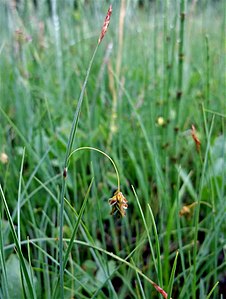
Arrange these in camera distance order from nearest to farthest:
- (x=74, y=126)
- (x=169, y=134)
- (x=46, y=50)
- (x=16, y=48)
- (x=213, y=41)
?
1. (x=74, y=126)
2. (x=169, y=134)
3. (x=16, y=48)
4. (x=46, y=50)
5. (x=213, y=41)

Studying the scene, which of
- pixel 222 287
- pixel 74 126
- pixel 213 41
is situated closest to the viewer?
pixel 74 126

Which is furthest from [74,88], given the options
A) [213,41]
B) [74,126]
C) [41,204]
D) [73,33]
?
[213,41]

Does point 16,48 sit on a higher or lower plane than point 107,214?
higher

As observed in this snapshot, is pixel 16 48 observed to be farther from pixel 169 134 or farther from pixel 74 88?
pixel 169 134

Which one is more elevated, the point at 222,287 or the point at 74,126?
the point at 74,126

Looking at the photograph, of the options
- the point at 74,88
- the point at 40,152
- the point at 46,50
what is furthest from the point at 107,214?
the point at 46,50

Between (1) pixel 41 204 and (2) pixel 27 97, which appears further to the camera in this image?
(2) pixel 27 97

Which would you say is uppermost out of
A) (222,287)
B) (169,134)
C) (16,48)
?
(16,48)

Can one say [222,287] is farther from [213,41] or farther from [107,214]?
[213,41]

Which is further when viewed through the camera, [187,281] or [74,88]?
[74,88]

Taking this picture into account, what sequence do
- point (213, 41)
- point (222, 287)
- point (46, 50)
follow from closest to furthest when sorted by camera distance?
point (222, 287), point (46, 50), point (213, 41)
